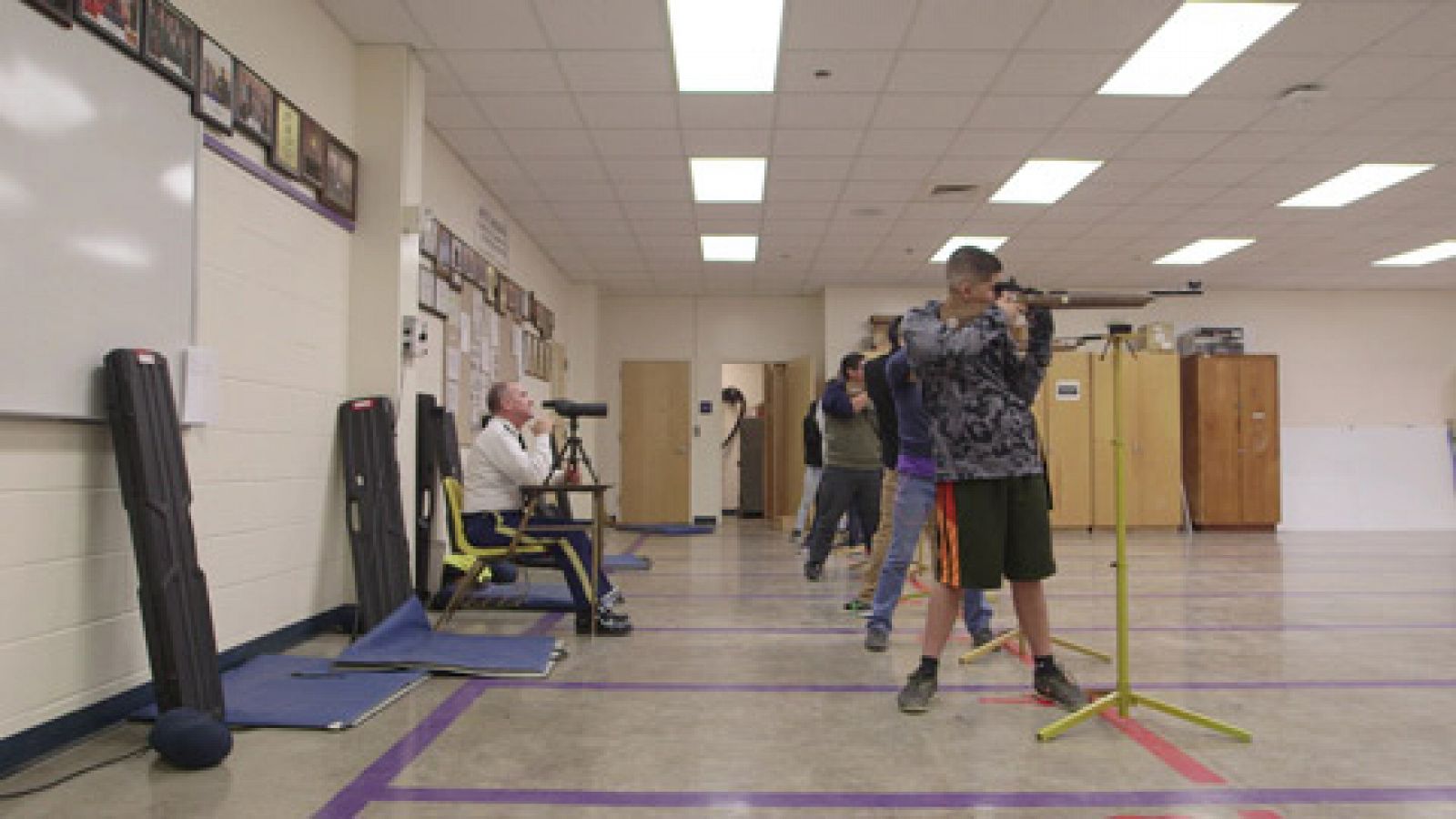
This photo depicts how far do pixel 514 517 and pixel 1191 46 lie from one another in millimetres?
4239

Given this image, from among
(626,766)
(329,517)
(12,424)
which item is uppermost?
(12,424)

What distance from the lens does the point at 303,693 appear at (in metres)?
3.00

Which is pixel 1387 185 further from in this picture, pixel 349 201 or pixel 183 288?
A: pixel 183 288

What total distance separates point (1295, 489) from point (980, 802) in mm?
10787

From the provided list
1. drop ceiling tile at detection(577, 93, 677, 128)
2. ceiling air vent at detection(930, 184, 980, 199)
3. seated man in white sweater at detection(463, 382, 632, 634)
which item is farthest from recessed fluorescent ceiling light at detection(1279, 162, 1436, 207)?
seated man in white sweater at detection(463, 382, 632, 634)

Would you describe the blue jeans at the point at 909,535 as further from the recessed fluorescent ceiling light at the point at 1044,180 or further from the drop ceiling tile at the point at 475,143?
the drop ceiling tile at the point at 475,143

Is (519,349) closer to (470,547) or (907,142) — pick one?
(907,142)

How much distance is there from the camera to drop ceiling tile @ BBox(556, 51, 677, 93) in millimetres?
4820

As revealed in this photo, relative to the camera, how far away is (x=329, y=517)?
14.0ft

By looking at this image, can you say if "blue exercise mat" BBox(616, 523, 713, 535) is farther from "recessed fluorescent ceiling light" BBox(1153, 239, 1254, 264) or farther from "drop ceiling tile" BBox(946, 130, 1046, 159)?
"recessed fluorescent ceiling light" BBox(1153, 239, 1254, 264)

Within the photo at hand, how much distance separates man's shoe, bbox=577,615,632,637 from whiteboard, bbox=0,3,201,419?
1.99 m

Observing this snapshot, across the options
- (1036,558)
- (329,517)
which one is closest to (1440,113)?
(1036,558)

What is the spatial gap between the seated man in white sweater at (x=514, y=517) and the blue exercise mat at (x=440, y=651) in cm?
35

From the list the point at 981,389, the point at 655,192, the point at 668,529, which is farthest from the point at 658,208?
the point at 981,389
